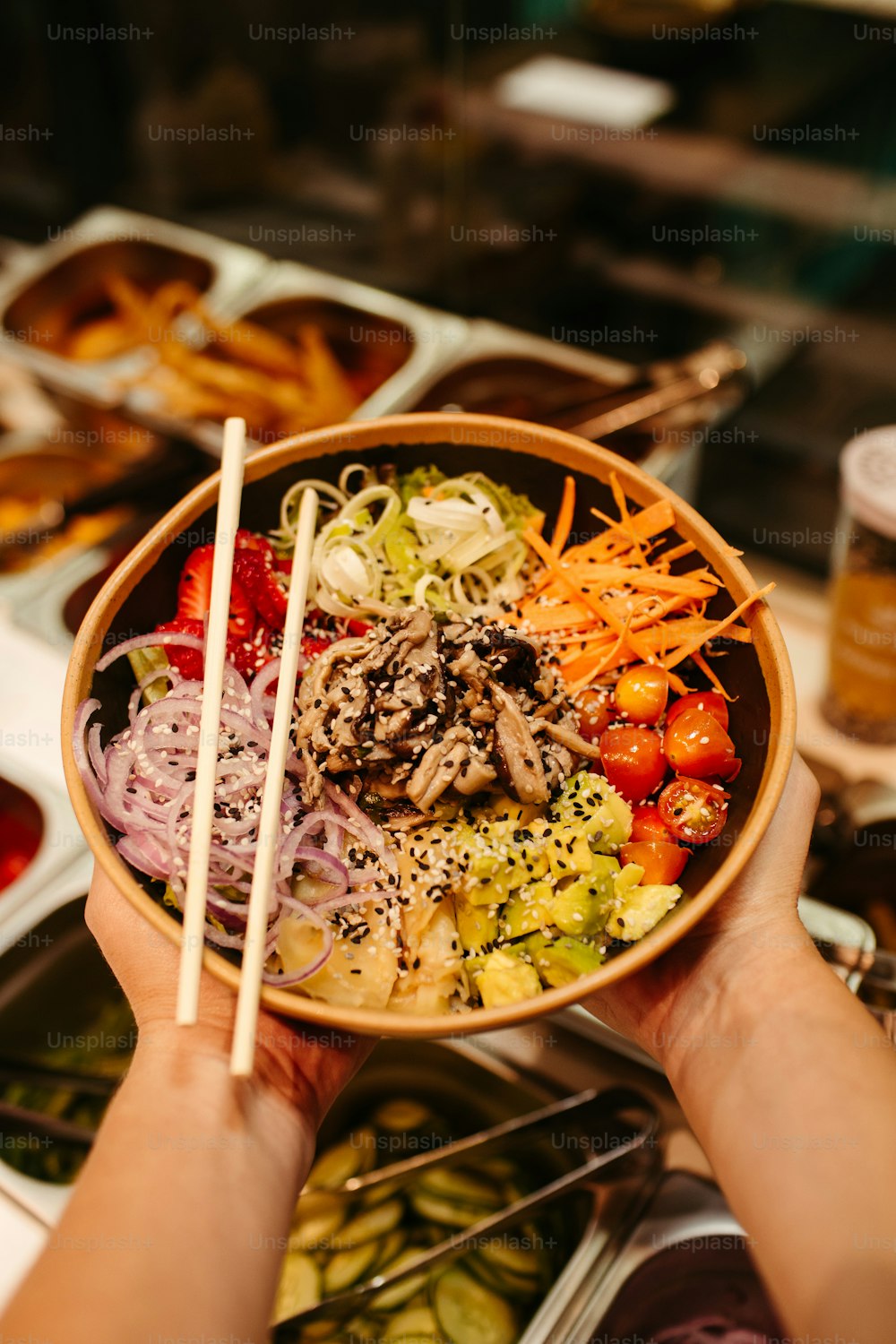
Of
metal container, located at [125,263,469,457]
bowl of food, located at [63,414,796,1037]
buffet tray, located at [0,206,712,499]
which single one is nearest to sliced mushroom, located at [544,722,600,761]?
bowl of food, located at [63,414,796,1037]

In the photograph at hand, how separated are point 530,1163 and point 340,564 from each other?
1.36 m

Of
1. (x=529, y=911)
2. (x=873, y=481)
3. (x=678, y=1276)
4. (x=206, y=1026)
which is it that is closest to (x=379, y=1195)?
(x=678, y=1276)

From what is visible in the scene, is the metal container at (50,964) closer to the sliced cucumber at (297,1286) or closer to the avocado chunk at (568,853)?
the sliced cucumber at (297,1286)

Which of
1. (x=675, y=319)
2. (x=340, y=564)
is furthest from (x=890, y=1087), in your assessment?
(x=675, y=319)

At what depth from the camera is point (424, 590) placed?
66.5 inches

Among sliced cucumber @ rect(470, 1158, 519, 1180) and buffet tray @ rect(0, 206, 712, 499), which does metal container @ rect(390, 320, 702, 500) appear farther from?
sliced cucumber @ rect(470, 1158, 519, 1180)

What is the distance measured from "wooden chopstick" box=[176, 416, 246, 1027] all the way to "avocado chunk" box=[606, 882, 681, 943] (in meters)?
0.59

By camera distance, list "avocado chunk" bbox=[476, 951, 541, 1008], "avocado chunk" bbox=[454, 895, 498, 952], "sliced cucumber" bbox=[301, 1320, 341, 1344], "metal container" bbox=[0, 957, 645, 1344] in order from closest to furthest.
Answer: "avocado chunk" bbox=[476, 951, 541, 1008] < "avocado chunk" bbox=[454, 895, 498, 952] < "sliced cucumber" bbox=[301, 1320, 341, 1344] < "metal container" bbox=[0, 957, 645, 1344]

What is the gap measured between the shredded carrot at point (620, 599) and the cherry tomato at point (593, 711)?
0.02m

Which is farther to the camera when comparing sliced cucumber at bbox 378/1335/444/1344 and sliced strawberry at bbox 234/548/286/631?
sliced cucumber at bbox 378/1335/444/1344

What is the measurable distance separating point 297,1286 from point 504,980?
1.02m

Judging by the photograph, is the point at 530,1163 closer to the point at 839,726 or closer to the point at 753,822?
the point at 753,822

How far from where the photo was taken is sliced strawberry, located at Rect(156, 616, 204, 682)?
1.59m

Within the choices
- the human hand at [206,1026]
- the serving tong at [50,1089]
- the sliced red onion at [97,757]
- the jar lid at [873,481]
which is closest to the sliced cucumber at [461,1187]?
the human hand at [206,1026]
